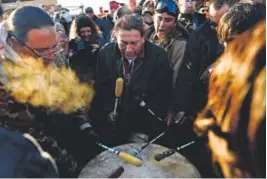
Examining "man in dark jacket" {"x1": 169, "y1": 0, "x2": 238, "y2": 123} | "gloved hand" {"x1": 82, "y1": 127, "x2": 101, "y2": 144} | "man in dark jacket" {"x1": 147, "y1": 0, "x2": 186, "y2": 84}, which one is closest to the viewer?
"gloved hand" {"x1": 82, "y1": 127, "x2": 101, "y2": 144}

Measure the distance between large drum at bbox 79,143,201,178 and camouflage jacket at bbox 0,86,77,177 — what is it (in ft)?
0.42

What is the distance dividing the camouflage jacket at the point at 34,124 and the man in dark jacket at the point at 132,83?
1.84ft

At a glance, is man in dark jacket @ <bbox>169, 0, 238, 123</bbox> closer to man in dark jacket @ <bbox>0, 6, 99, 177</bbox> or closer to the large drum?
the large drum

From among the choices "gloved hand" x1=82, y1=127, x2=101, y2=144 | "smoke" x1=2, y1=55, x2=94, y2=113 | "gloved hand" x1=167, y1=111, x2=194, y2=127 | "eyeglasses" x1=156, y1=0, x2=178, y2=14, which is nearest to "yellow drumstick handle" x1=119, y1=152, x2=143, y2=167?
"gloved hand" x1=82, y1=127, x2=101, y2=144

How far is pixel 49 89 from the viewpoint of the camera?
2260 mm

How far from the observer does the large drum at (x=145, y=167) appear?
6.84 feet

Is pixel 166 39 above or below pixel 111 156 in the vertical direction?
above

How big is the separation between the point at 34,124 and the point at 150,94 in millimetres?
1116

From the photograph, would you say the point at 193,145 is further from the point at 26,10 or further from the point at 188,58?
the point at 26,10

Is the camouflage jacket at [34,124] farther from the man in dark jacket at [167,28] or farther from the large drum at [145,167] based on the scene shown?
the man in dark jacket at [167,28]

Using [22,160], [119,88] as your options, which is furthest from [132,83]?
[22,160]

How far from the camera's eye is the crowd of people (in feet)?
3.07

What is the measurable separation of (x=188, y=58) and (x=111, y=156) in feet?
4.07

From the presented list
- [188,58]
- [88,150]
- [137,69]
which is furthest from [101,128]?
[188,58]
